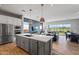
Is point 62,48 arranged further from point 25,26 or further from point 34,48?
point 25,26

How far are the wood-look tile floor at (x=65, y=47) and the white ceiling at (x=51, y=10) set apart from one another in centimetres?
64

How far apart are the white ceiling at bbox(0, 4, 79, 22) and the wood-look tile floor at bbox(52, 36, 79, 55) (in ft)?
2.10

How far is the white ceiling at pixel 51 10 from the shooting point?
2.25m

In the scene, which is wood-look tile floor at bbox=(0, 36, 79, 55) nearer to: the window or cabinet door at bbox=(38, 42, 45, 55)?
cabinet door at bbox=(38, 42, 45, 55)

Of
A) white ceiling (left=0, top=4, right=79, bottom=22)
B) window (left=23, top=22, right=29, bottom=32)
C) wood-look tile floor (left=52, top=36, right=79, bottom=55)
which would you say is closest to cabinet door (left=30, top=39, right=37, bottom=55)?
window (left=23, top=22, right=29, bottom=32)

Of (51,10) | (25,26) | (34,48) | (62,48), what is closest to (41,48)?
(34,48)

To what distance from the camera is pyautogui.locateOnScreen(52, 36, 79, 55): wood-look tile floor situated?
2.24 metres

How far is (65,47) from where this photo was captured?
240cm

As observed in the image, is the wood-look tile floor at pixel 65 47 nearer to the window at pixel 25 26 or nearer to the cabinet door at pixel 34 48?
the cabinet door at pixel 34 48

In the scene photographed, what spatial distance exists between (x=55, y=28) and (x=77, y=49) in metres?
0.82

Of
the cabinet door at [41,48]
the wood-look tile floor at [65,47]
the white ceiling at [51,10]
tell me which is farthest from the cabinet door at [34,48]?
the white ceiling at [51,10]

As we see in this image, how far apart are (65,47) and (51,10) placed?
1108 mm

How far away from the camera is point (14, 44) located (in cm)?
278

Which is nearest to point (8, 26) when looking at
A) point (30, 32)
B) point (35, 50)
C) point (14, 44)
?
point (14, 44)
